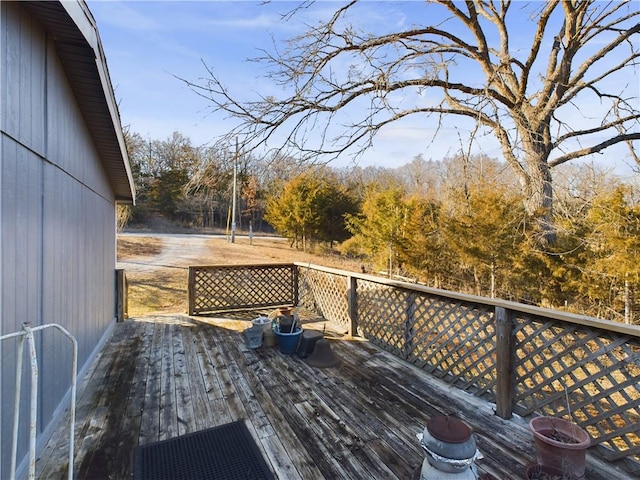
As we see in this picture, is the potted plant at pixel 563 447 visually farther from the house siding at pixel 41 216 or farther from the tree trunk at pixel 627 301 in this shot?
the tree trunk at pixel 627 301

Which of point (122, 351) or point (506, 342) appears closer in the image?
point (506, 342)

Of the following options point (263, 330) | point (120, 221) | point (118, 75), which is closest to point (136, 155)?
point (120, 221)

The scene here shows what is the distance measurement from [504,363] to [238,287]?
4.46 meters

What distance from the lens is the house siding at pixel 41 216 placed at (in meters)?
1.82

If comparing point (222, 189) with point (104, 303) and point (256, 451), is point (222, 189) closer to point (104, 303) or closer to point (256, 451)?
point (104, 303)

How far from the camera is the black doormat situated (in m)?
1.98

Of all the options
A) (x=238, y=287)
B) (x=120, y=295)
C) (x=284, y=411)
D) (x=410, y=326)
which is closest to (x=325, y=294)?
(x=238, y=287)

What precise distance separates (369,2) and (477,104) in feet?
9.65

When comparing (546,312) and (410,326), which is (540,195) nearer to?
(410,326)

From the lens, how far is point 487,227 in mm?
8258

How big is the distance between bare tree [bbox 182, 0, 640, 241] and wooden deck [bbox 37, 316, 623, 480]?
296cm

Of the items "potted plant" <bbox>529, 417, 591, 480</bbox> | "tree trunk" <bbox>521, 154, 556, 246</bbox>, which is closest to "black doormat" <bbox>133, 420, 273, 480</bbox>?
"potted plant" <bbox>529, 417, 591, 480</bbox>

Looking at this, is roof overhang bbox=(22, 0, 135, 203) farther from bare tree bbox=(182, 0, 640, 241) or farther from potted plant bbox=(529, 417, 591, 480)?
potted plant bbox=(529, 417, 591, 480)

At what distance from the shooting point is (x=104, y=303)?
A: 4.52 m
